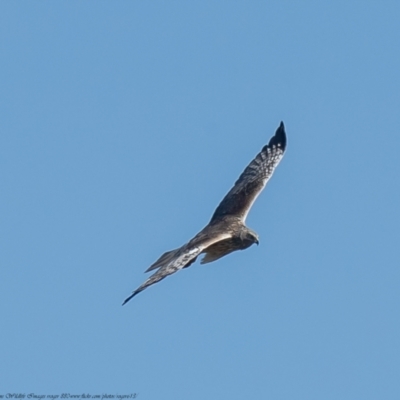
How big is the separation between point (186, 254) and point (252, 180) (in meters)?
5.01

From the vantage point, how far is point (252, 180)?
24.7 m

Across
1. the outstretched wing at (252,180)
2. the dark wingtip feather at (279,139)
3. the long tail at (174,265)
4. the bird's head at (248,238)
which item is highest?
the dark wingtip feather at (279,139)

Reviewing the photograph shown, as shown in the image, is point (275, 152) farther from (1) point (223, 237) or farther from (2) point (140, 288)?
(2) point (140, 288)

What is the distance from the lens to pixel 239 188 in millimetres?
24531

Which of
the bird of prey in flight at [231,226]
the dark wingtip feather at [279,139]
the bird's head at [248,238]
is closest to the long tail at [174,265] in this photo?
the bird of prey in flight at [231,226]

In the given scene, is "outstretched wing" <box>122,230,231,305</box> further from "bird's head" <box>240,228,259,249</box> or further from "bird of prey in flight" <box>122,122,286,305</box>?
"bird's head" <box>240,228,259,249</box>

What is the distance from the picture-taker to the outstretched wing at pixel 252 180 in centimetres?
2380

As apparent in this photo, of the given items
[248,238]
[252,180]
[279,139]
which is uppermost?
[279,139]

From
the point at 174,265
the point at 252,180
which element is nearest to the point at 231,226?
the point at 252,180

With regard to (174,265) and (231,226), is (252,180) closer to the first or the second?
(231,226)

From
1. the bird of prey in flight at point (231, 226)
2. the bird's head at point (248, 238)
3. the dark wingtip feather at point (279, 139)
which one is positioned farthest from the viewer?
the dark wingtip feather at point (279, 139)

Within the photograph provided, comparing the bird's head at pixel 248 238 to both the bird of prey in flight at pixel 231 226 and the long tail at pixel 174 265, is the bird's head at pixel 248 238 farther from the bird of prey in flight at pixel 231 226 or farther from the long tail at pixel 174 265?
the long tail at pixel 174 265

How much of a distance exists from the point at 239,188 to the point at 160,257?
11.1ft

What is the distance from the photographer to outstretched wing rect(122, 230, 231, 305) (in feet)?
61.4
